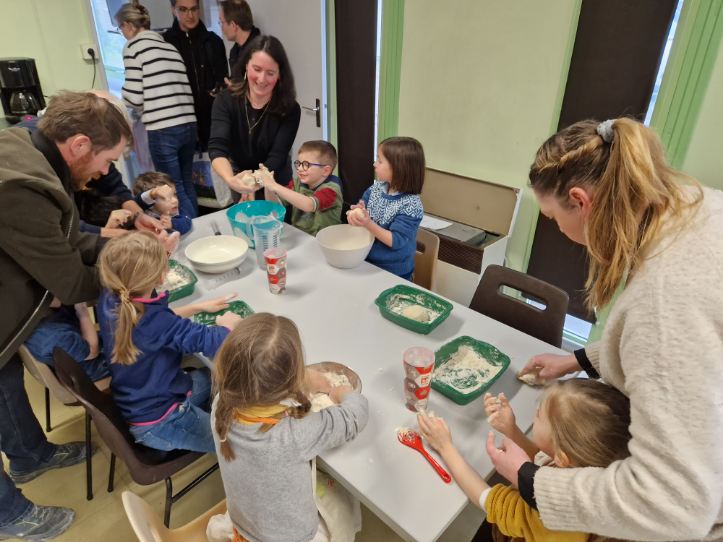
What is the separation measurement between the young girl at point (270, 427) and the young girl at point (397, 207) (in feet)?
3.14

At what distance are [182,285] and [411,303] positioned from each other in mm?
878

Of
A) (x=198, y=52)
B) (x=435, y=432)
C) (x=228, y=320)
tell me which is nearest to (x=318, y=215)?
(x=228, y=320)

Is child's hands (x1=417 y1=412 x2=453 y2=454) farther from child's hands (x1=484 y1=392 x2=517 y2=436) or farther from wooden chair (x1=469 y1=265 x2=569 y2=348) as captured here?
wooden chair (x1=469 y1=265 x2=569 y2=348)

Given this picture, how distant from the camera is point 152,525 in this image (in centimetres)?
109

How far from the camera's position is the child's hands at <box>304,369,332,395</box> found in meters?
1.29

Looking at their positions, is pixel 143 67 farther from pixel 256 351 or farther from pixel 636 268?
pixel 636 268

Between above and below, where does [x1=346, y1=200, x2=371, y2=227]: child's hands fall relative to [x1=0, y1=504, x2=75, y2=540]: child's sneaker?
above

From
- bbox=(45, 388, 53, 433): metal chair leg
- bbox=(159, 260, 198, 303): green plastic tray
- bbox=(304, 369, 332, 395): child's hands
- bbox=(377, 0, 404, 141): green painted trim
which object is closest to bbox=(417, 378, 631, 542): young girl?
bbox=(304, 369, 332, 395): child's hands

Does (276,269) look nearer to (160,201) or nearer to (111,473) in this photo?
(160,201)

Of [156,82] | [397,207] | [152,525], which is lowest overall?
[152,525]

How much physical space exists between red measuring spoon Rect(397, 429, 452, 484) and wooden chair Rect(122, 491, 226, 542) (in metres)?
0.60

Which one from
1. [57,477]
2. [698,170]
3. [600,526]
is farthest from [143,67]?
[600,526]

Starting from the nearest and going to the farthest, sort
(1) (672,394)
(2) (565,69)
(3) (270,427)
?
(1) (672,394)
(3) (270,427)
(2) (565,69)

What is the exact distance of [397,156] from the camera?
2006mm
